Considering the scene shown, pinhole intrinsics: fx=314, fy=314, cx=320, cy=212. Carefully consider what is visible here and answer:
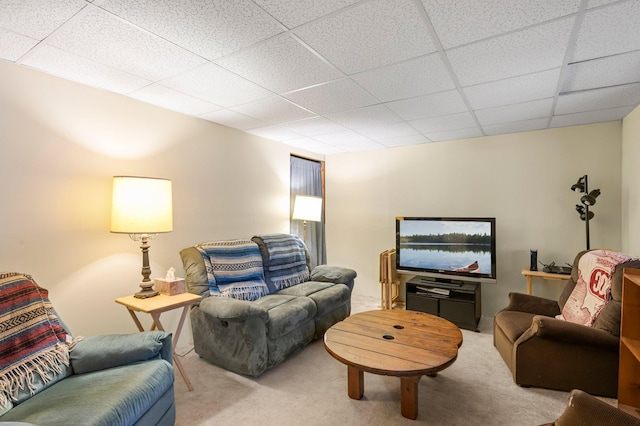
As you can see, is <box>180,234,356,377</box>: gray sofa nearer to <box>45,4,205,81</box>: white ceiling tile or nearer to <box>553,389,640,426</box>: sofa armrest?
<box>45,4,205,81</box>: white ceiling tile

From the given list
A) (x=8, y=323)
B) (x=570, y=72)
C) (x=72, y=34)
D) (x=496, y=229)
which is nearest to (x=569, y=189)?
(x=496, y=229)

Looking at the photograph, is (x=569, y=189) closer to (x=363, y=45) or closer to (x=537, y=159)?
(x=537, y=159)

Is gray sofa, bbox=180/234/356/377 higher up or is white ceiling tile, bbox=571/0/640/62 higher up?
white ceiling tile, bbox=571/0/640/62

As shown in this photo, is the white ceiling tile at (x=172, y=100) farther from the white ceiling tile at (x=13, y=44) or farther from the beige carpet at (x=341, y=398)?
the beige carpet at (x=341, y=398)

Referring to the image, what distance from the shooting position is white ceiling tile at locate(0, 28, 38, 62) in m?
1.74

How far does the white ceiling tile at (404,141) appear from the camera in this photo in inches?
157

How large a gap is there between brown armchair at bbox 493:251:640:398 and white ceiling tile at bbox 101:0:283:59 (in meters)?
2.67

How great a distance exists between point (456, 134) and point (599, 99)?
1360 mm

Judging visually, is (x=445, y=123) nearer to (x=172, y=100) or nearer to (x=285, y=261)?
(x=285, y=261)

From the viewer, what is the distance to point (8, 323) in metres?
1.60

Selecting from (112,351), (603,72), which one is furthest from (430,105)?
(112,351)

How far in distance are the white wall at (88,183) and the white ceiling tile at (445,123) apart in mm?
2217

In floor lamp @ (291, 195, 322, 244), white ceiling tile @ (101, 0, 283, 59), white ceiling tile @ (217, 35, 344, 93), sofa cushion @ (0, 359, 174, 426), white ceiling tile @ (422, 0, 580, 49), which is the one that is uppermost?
white ceiling tile @ (101, 0, 283, 59)

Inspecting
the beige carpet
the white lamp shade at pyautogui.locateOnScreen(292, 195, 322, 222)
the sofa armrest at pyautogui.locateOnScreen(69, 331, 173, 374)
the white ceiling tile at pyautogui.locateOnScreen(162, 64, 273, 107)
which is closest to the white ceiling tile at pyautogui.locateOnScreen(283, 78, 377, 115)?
the white ceiling tile at pyautogui.locateOnScreen(162, 64, 273, 107)
